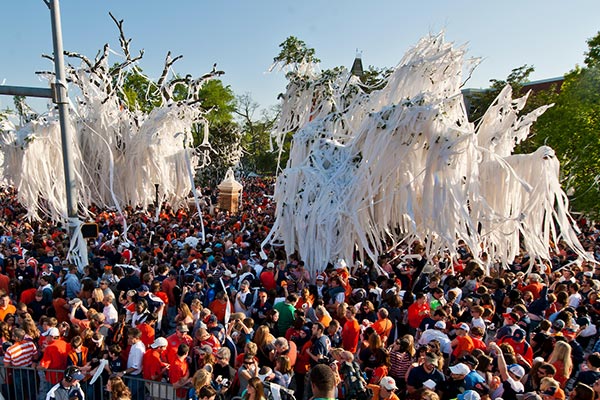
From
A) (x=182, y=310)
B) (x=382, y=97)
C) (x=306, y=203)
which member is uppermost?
(x=382, y=97)

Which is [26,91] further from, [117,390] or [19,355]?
[117,390]

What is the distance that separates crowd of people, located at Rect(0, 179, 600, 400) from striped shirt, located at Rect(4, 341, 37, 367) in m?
0.01

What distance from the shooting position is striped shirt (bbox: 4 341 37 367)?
5.66 m

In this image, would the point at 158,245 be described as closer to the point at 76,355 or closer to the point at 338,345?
the point at 76,355

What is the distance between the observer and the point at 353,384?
15.6 feet

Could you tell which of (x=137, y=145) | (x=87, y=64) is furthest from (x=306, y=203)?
(x=87, y=64)

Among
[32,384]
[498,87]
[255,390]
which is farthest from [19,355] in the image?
[498,87]

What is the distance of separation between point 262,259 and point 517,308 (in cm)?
598

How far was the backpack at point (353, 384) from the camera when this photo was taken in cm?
464

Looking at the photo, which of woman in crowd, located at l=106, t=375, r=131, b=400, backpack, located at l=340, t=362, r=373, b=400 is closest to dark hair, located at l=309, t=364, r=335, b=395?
backpack, located at l=340, t=362, r=373, b=400

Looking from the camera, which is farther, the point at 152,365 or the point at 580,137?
the point at 580,137

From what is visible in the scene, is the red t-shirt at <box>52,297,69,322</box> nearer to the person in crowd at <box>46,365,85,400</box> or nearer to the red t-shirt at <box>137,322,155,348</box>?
the red t-shirt at <box>137,322,155,348</box>

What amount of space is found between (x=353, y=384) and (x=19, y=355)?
4227mm

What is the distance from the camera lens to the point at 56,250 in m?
11.7
